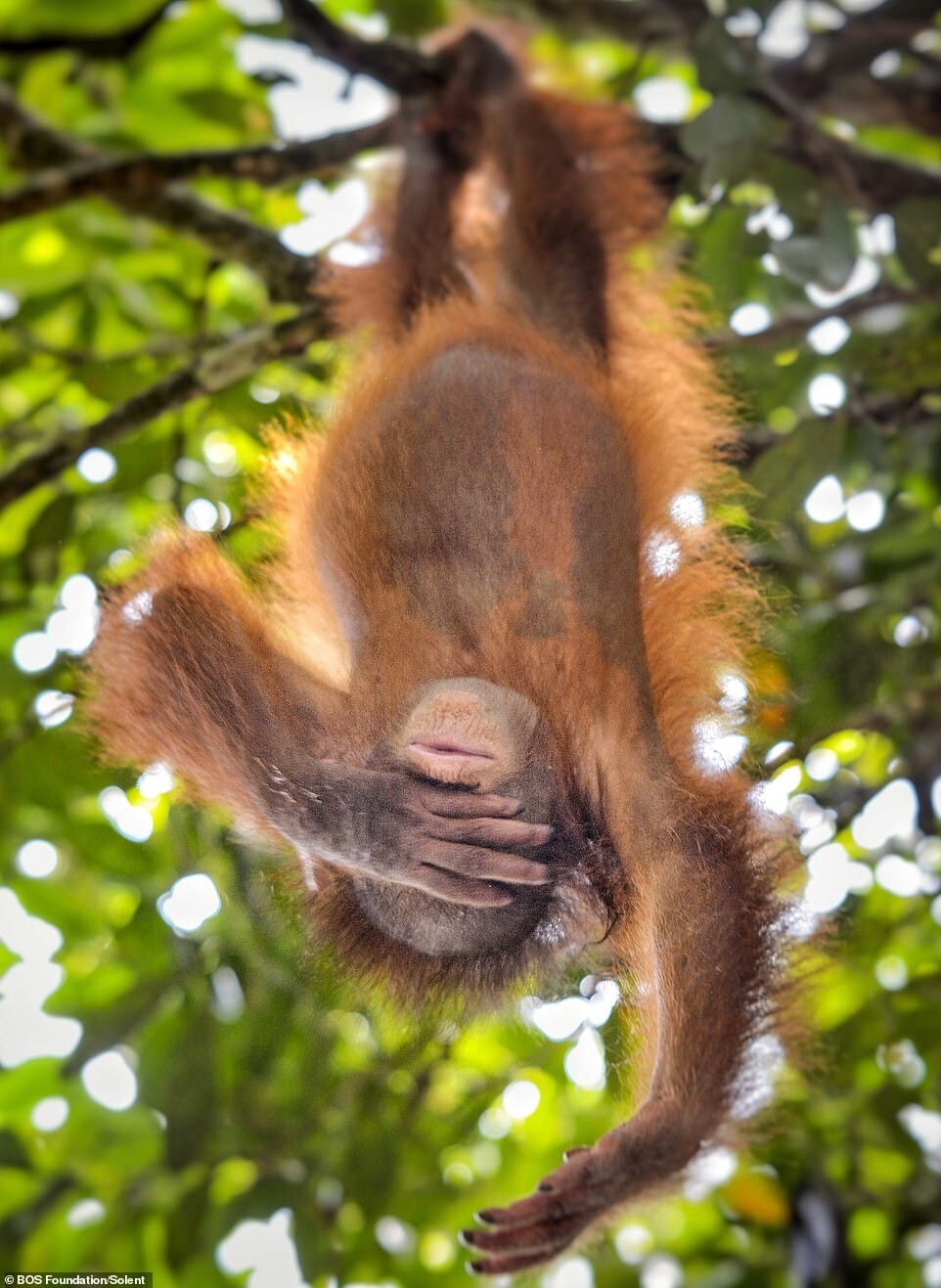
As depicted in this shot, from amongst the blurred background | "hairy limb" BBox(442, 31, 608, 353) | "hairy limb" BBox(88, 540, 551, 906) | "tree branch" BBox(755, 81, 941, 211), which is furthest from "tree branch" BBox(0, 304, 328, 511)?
"tree branch" BBox(755, 81, 941, 211)

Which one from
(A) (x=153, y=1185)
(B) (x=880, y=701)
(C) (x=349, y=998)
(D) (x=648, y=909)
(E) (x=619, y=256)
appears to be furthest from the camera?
(E) (x=619, y=256)

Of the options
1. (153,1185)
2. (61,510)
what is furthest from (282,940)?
(61,510)

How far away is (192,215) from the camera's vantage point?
297 centimetres

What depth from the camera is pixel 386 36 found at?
3.12 meters

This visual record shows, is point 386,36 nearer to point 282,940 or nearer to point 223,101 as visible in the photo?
point 223,101

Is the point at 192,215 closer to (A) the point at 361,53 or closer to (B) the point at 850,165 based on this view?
(A) the point at 361,53

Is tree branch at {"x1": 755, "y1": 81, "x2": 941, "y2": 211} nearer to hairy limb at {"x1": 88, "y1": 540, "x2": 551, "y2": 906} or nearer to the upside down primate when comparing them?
the upside down primate

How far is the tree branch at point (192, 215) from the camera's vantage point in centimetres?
293

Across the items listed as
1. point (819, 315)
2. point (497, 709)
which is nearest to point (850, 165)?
point (819, 315)

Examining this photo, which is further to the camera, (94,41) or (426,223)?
(94,41)

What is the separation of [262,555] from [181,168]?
1.14 m

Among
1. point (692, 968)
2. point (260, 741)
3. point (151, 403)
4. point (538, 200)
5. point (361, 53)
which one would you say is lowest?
point (692, 968)

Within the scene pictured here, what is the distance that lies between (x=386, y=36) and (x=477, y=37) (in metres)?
0.24

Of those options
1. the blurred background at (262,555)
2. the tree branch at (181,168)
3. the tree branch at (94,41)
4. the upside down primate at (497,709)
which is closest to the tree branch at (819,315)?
the blurred background at (262,555)
